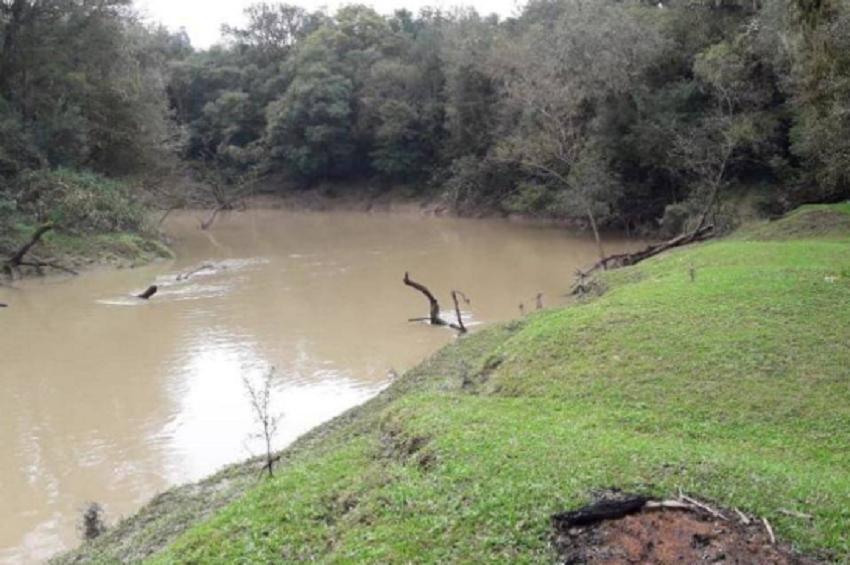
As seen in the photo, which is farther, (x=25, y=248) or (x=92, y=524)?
(x=25, y=248)

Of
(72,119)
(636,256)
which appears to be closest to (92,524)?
(636,256)

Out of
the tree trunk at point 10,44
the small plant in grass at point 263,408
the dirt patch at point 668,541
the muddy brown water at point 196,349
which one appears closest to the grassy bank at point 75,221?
the muddy brown water at point 196,349

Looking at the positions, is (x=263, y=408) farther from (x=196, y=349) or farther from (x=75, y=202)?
(x=75, y=202)

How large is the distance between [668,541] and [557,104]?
78.3 ft

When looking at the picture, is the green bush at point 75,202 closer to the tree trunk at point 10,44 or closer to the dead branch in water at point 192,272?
the dead branch in water at point 192,272

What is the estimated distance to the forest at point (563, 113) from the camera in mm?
25812

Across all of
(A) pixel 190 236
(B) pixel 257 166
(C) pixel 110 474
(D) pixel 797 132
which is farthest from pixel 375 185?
(C) pixel 110 474

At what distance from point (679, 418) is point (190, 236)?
1404 inches

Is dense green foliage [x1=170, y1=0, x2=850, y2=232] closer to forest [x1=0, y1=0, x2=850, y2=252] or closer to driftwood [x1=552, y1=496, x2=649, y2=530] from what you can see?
forest [x1=0, y1=0, x2=850, y2=252]

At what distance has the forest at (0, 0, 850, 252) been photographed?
25.8m

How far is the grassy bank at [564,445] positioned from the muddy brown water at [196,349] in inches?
71.5

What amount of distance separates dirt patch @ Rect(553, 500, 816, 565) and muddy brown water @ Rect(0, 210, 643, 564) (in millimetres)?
6139

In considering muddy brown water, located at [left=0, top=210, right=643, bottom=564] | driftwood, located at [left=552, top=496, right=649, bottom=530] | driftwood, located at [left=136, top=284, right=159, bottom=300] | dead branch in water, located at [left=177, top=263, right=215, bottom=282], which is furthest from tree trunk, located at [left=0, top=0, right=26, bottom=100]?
driftwood, located at [left=552, top=496, right=649, bottom=530]

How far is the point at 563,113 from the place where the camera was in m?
28.8
